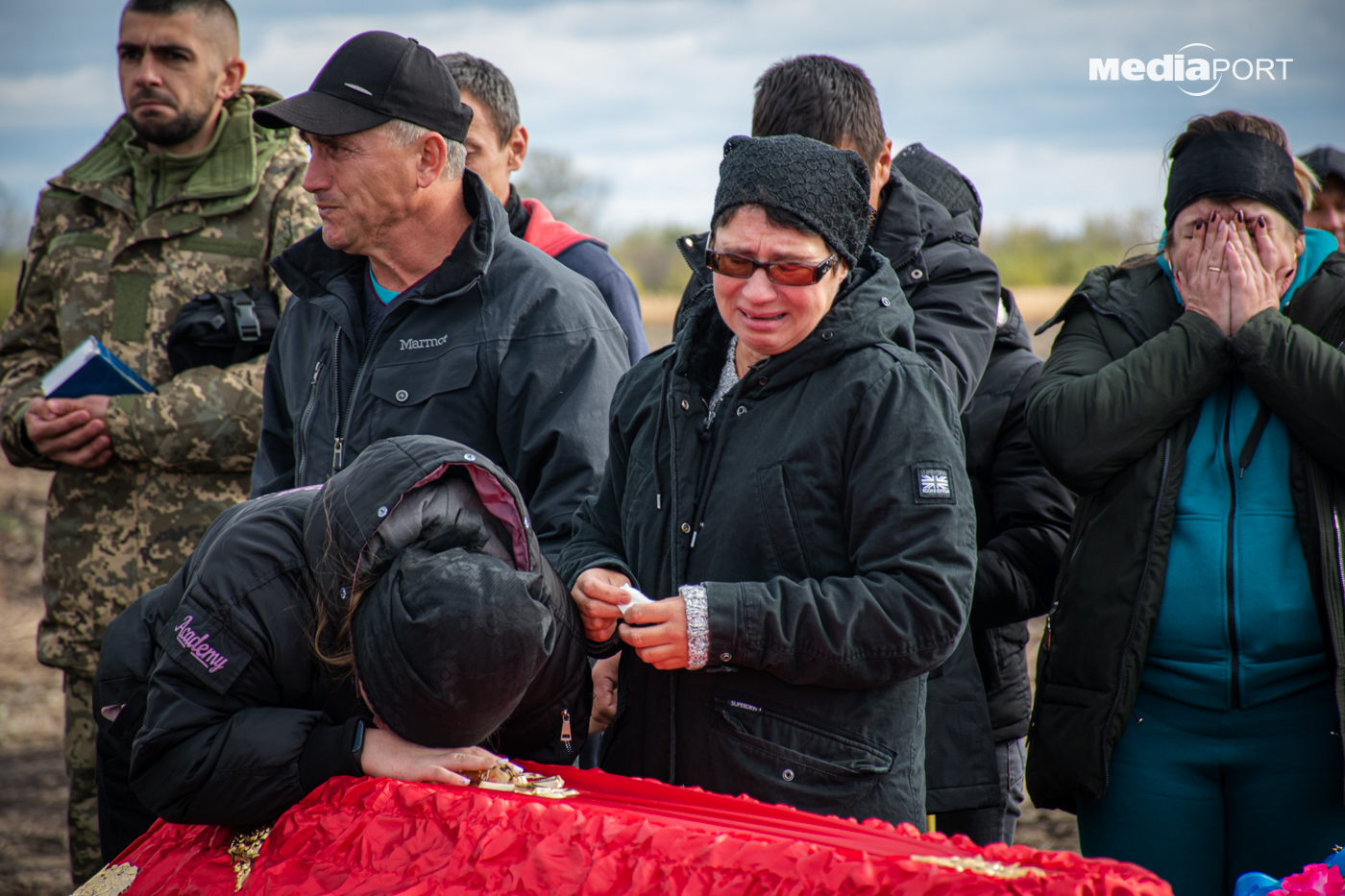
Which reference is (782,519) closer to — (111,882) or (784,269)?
(784,269)

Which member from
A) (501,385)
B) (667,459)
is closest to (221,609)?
(667,459)

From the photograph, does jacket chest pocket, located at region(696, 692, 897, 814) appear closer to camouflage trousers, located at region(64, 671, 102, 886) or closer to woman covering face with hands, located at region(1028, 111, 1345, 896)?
woman covering face with hands, located at region(1028, 111, 1345, 896)

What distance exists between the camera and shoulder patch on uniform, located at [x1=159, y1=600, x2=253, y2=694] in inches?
70.1

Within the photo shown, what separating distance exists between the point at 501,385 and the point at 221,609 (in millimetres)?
1056

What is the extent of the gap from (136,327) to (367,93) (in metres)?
1.54

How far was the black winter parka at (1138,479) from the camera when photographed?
236cm

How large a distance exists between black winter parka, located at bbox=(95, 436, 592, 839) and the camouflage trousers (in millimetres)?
2119

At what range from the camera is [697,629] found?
1.94 metres

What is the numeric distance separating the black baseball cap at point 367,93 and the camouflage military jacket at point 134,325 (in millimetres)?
1064

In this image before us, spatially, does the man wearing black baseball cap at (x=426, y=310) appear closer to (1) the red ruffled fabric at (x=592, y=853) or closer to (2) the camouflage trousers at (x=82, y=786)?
(1) the red ruffled fabric at (x=592, y=853)

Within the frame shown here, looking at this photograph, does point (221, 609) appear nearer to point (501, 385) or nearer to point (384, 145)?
point (501, 385)

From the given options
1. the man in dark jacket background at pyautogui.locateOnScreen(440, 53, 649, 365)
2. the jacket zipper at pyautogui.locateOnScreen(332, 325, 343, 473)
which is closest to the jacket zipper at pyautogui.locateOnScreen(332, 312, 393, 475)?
the jacket zipper at pyautogui.locateOnScreen(332, 325, 343, 473)

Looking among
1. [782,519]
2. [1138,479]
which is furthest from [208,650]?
[1138,479]

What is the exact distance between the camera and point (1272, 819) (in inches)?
93.0
